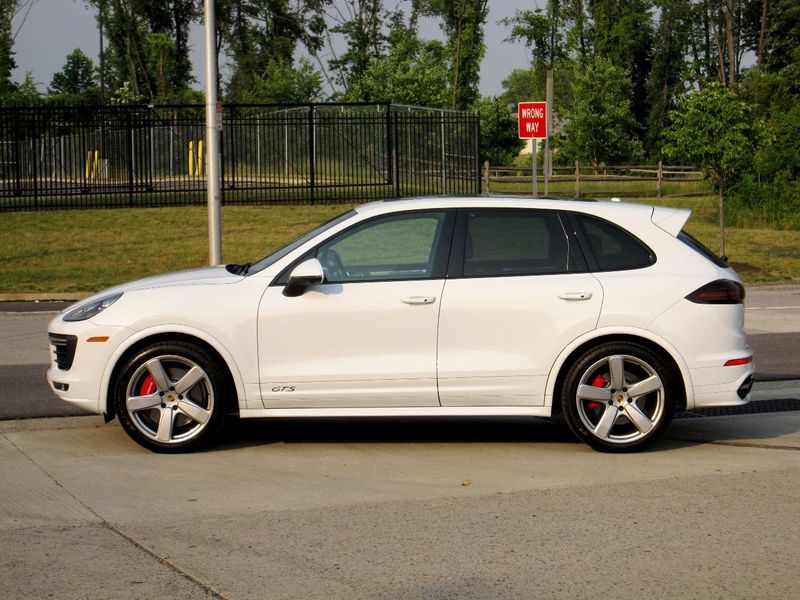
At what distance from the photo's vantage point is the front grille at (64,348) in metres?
7.39

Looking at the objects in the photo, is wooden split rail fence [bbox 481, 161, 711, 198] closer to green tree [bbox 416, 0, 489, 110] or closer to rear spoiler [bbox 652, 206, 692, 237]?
green tree [bbox 416, 0, 489, 110]

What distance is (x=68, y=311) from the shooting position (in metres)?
7.66

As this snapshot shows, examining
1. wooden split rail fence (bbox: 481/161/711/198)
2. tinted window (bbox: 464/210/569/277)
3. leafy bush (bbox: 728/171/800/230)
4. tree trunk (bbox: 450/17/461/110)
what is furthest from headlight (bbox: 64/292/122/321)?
tree trunk (bbox: 450/17/461/110)

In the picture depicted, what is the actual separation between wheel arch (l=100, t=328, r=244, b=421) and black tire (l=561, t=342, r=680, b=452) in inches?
79.6

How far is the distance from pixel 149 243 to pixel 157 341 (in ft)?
55.6

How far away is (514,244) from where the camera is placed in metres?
7.59

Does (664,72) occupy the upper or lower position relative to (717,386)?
upper

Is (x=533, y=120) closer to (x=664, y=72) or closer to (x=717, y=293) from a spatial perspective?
(x=717, y=293)

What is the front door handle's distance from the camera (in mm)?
7270

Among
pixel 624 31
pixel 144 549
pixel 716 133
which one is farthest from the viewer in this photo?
pixel 624 31

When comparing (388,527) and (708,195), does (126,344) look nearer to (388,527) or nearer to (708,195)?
(388,527)

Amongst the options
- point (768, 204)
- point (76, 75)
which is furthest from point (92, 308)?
point (76, 75)

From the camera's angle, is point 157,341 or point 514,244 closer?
point 157,341

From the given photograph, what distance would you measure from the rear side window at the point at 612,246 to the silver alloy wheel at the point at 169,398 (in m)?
2.53
